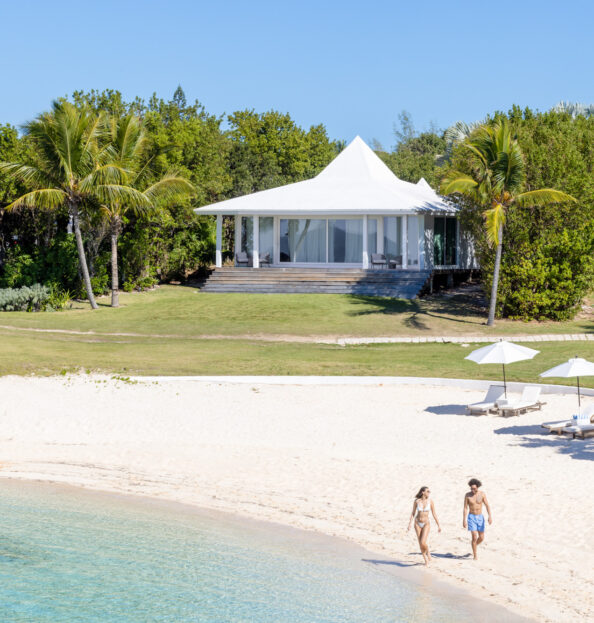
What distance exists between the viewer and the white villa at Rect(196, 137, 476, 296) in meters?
40.8

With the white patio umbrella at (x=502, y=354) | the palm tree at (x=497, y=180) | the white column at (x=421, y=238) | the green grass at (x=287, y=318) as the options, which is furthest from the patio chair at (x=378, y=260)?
the white patio umbrella at (x=502, y=354)

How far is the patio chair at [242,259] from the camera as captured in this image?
141 ft

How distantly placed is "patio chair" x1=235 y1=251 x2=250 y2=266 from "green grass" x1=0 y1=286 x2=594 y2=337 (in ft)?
15.6

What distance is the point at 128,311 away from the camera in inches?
1412

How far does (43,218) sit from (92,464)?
86.7 ft

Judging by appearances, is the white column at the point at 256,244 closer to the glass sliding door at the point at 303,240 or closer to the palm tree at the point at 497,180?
the glass sliding door at the point at 303,240

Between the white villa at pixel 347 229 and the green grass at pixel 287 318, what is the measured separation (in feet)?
13.8

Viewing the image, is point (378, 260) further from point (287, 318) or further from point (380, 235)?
point (287, 318)

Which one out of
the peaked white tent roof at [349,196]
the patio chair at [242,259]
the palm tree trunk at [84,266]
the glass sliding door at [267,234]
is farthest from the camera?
the glass sliding door at [267,234]

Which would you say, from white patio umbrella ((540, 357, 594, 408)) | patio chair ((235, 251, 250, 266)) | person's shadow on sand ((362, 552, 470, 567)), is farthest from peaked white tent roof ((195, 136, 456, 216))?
person's shadow on sand ((362, 552, 470, 567))

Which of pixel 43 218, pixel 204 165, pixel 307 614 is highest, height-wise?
pixel 204 165

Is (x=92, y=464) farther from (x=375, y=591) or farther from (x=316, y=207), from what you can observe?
(x=316, y=207)

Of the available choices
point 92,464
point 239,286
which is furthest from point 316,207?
point 92,464

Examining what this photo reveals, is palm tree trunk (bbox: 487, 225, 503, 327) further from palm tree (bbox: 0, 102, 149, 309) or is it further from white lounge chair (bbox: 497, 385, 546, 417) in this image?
palm tree (bbox: 0, 102, 149, 309)
